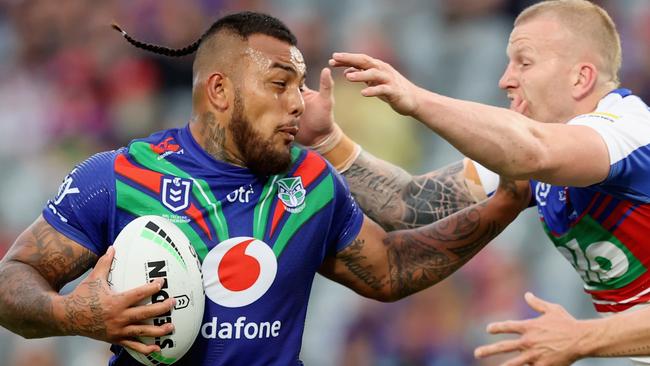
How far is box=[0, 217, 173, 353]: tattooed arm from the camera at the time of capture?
167 inches

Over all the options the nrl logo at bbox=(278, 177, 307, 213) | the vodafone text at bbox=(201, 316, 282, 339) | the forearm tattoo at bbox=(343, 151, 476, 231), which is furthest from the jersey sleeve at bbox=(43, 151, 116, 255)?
the forearm tattoo at bbox=(343, 151, 476, 231)

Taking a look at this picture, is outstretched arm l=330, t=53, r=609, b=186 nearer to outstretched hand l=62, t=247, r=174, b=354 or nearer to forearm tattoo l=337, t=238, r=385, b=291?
forearm tattoo l=337, t=238, r=385, b=291

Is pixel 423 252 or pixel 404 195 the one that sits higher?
pixel 404 195

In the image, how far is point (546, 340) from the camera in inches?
160

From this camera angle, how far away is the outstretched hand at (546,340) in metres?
4.04

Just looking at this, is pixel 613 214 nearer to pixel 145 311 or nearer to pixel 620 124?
pixel 620 124

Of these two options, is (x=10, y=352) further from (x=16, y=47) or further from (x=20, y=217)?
(x=16, y=47)

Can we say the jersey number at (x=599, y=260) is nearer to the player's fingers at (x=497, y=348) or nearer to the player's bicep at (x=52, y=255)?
the player's fingers at (x=497, y=348)

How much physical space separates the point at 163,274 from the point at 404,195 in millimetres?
1751

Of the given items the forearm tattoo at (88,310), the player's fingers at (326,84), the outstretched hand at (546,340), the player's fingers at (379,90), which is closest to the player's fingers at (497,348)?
the outstretched hand at (546,340)

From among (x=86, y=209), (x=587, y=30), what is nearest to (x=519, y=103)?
(x=587, y=30)

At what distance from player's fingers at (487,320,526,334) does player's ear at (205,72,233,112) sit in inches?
61.2

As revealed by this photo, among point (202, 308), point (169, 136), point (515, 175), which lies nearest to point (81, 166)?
point (169, 136)

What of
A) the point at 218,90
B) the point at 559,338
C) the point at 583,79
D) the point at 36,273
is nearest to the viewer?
the point at 559,338
